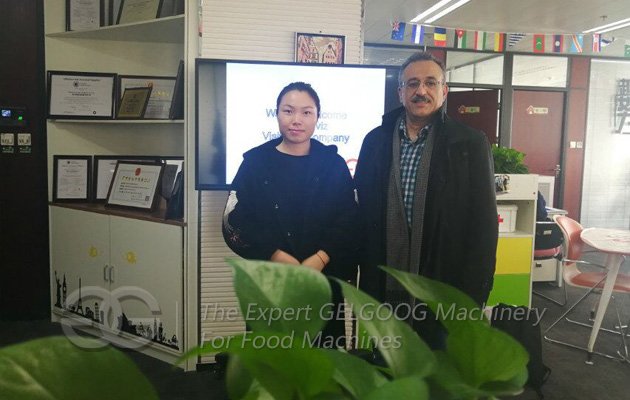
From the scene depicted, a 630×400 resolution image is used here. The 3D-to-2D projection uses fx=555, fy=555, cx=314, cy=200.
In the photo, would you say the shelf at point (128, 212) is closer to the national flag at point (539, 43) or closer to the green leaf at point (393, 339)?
the green leaf at point (393, 339)

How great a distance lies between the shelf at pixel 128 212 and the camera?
3.25 m

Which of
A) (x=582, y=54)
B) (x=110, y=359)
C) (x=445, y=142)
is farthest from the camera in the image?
(x=582, y=54)

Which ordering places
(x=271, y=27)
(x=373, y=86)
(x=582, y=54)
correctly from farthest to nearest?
(x=582, y=54)
(x=271, y=27)
(x=373, y=86)

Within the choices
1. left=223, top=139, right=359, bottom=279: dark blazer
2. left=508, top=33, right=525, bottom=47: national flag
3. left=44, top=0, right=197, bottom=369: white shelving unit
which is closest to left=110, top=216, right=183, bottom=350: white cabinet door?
left=44, top=0, right=197, bottom=369: white shelving unit

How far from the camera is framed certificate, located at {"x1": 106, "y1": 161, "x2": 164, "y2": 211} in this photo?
355 centimetres

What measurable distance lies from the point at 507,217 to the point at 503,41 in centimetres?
489

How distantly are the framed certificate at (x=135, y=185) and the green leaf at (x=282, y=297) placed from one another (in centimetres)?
333

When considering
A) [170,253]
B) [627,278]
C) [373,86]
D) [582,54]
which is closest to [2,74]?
[170,253]

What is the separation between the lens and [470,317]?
35 cm

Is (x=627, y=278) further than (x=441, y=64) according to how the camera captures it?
Yes

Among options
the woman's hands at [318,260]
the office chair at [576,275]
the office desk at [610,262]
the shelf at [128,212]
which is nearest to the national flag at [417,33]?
the office chair at [576,275]

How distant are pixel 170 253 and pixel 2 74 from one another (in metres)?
1.87

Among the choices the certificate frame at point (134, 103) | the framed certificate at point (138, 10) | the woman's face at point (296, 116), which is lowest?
the woman's face at point (296, 116)

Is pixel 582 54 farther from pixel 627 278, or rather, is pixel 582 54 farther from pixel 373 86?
pixel 373 86
